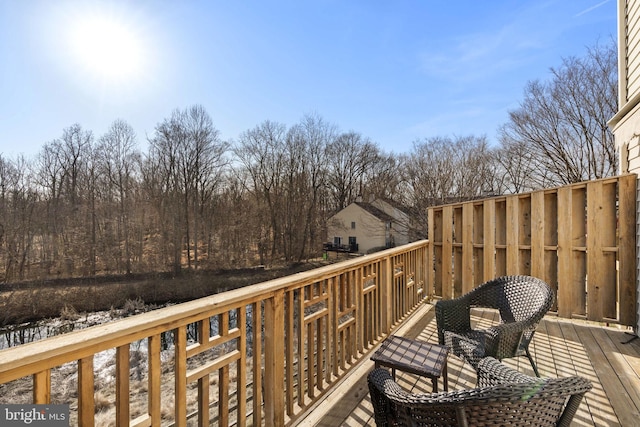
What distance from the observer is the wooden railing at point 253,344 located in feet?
3.06

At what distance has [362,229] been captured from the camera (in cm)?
2453

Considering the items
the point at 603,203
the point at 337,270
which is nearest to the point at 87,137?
the point at 337,270

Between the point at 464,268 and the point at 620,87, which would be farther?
the point at 464,268

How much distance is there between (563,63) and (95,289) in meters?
22.9

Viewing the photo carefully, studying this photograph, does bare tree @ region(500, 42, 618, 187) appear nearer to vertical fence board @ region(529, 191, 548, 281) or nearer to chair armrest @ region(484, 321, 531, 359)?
vertical fence board @ region(529, 191, 548, 281)

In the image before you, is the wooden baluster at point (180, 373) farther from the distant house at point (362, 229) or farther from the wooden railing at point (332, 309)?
the distant house at point (362, 229)

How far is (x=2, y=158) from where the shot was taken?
1530cm

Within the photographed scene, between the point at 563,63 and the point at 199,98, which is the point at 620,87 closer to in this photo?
the point at 563,63

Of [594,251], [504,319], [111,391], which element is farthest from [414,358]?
[111,391]

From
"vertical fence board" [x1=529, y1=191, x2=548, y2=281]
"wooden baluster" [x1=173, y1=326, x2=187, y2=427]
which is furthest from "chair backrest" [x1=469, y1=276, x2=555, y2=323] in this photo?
"wooden baluster" [x1=173, y1=326, x2=187, y2=427]

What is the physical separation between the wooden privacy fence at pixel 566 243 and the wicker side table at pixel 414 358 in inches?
102

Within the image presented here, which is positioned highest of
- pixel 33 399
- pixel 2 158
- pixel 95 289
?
pixel 2 158

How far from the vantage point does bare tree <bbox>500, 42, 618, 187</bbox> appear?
13008 mm

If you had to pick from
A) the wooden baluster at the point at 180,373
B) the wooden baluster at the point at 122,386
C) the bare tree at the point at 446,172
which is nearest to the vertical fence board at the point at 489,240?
the wooden baluster at the point at 180,373
